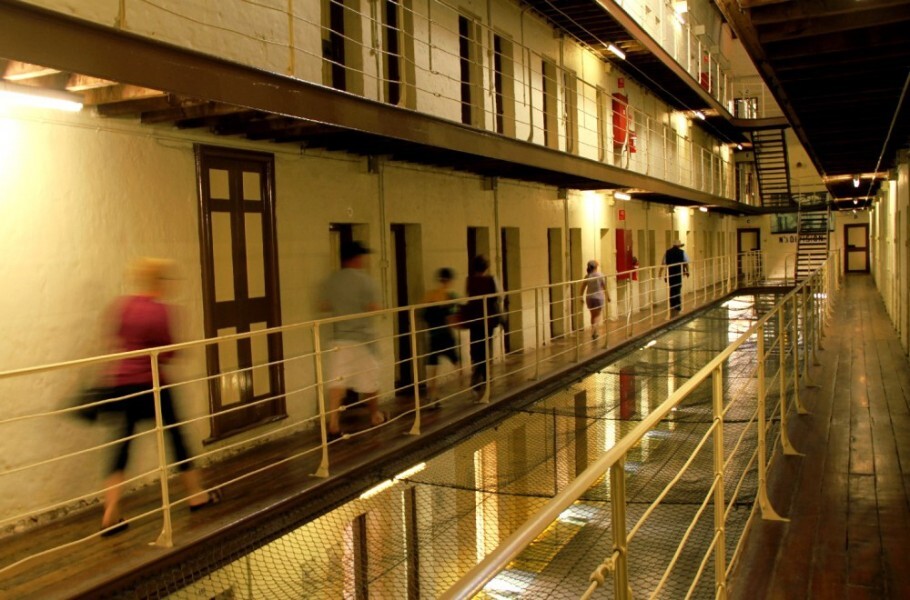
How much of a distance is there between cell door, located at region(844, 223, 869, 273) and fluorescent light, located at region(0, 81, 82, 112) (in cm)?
2507

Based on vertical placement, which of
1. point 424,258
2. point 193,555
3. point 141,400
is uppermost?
point 424,258

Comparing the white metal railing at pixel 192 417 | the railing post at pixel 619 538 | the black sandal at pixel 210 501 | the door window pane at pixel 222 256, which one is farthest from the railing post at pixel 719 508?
the door window pane at pixel 222 256

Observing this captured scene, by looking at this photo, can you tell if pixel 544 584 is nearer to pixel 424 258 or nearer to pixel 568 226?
pixel 424 258

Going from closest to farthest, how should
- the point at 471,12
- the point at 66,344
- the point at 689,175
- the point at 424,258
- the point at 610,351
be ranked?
the point at 66,344
the point at 424,258
the point at 471,12
the point at 610,351
the point at 689,175

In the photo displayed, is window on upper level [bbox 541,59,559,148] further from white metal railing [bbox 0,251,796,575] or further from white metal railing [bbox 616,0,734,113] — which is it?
white metal railing [bbox 0,251,796,575]

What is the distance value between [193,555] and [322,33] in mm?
4211

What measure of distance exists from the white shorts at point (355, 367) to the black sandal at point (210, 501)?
117cm

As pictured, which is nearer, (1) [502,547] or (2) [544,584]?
(1) [502,547]

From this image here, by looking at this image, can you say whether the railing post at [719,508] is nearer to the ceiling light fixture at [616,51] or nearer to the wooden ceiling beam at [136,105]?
the wooden ceiling beam at [136,105]

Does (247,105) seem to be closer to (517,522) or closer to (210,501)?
(210,501)

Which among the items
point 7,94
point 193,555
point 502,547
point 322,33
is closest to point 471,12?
point 322,33

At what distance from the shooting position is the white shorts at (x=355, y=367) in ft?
16.1

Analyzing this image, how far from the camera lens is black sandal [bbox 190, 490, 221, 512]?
Answer: 12.0ft

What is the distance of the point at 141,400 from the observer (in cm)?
349
